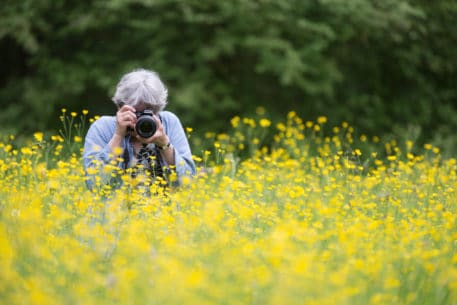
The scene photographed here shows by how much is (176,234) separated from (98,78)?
6.10 meters

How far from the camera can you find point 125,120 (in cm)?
335

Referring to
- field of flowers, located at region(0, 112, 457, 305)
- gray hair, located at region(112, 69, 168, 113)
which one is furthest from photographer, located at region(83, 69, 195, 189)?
field of flowers, located at region(0, 112, 457, 305)

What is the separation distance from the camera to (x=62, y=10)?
8.65 meters

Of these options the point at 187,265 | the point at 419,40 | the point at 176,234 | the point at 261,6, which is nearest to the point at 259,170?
the point at 176,234

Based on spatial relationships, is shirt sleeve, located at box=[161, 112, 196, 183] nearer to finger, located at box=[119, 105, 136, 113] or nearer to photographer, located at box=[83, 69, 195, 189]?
photographer, located at box=[83, 69, 195, 189]

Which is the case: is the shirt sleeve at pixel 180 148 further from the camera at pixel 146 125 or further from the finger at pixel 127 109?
the finger at pixel 127 109

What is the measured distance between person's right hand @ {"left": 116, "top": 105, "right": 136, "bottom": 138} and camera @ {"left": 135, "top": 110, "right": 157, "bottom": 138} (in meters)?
0.05

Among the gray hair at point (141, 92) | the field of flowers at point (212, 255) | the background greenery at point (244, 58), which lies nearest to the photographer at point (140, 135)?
the gray hair at point (141, 92)

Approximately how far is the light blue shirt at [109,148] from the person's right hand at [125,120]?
0.43ft

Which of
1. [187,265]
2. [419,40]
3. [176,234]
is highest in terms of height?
[419,40]

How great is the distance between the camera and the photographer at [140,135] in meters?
3.33

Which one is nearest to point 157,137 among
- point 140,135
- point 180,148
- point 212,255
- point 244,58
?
point 140,135

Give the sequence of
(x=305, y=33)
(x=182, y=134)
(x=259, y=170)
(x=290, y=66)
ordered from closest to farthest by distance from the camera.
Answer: (x=182, y=134)
(x=259, y=170)
(x=290, y=66)
(x=305, y=33)

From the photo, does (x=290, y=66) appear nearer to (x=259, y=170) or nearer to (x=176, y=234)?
(x=259, y=170)
